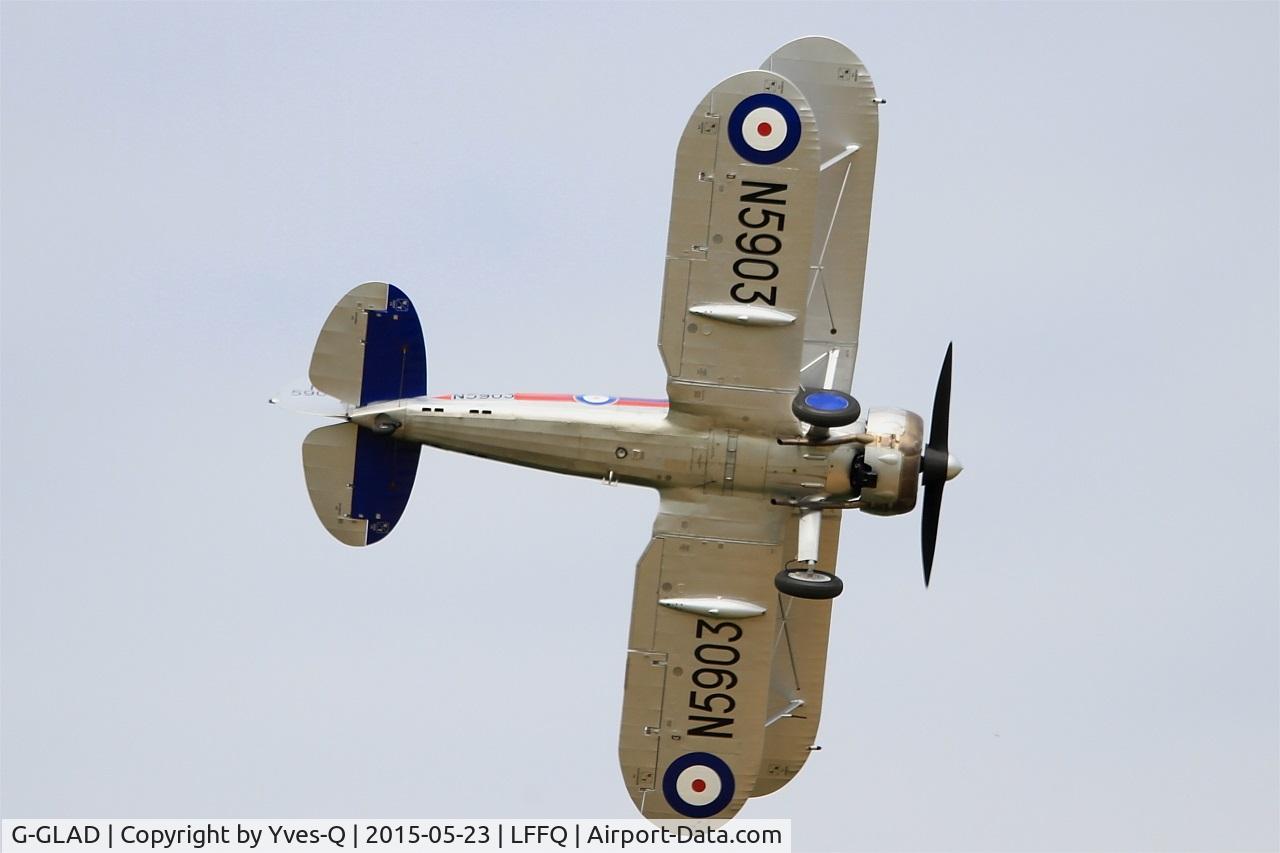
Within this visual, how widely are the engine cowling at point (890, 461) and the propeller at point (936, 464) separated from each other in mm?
126

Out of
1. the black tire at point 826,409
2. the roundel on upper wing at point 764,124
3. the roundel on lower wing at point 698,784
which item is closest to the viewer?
the black tire at point 826,409

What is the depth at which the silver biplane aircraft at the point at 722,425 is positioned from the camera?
1042 inches

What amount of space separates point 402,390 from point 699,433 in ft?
11.6

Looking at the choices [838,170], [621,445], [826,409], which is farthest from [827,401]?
[838,170]

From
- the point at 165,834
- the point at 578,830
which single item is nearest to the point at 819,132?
the point at 578,830

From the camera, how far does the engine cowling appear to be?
2736 cm

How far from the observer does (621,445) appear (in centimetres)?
2758

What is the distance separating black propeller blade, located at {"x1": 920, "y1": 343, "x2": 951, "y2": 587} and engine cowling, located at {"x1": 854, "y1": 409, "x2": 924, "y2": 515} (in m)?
0.13

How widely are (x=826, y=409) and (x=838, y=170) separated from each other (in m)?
3.62

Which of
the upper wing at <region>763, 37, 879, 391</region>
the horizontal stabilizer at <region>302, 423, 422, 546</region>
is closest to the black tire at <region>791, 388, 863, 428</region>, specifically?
the upper wing at <region>763, 37, 879, 391</region>

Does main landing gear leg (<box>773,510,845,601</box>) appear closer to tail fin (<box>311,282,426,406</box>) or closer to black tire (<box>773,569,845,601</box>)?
black tire (<box>773,569,845,601</box>)

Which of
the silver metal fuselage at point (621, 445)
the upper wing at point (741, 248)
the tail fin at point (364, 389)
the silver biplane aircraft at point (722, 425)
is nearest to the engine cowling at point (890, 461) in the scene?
the silver biplane aircraft at point (722, 425)

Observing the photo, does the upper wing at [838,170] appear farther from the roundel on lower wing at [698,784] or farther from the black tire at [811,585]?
the roundel on lower wing at [698,784]

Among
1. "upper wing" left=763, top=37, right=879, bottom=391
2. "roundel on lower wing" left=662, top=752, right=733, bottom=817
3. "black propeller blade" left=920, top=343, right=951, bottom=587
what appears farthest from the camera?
"roundel on lower wing" left=662, top=752, right=733, bottom=817
